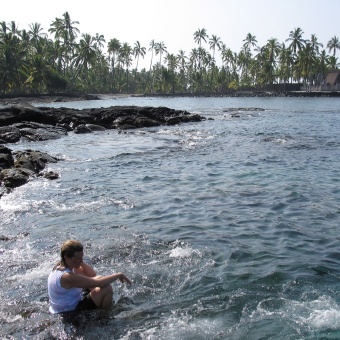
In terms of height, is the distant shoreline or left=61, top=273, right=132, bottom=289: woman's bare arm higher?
the distant shoreline

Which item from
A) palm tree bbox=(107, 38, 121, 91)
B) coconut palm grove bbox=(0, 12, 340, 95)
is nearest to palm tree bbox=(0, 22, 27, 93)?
coconut palm grove bbox=(0, 12, 340, 95)

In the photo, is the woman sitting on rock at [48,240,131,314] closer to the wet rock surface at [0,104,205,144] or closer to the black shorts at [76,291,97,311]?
the black shorts at [76,291,97,311]

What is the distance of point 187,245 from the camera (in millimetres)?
9484

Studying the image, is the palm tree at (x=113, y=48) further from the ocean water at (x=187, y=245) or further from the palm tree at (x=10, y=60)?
the ocean water at (x=187, y=245)

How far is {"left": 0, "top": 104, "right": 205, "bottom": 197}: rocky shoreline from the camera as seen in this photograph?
18.3 metres

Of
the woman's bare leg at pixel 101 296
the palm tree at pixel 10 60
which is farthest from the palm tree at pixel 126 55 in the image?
the woman's bare leg at pixel 101 296

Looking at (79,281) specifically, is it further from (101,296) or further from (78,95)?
(78,95)

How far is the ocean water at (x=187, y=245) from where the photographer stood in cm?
640

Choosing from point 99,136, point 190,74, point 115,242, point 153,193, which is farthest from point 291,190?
point 190,74

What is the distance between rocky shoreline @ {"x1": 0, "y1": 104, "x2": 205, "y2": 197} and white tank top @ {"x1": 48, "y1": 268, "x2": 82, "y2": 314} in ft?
35.4

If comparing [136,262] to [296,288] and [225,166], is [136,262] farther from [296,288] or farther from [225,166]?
[225,166]

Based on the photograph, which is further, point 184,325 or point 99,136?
point 99,136

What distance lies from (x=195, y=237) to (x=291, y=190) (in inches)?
210

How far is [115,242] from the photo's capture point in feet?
31.9
